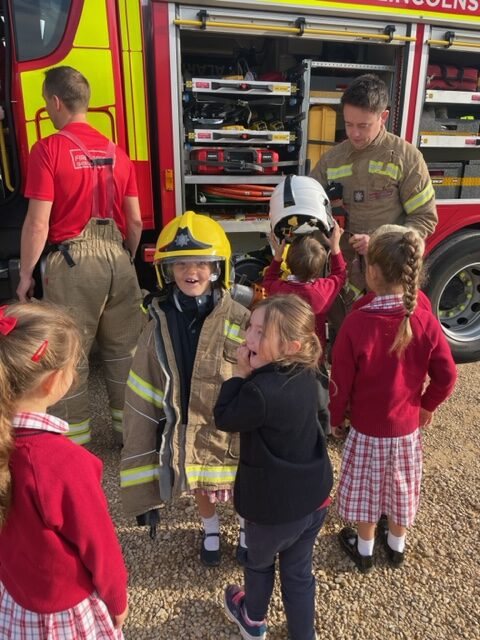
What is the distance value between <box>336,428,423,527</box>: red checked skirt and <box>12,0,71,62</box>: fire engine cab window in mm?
2597

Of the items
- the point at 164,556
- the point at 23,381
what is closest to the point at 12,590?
the point at 23,381

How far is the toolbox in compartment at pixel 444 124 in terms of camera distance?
360cm

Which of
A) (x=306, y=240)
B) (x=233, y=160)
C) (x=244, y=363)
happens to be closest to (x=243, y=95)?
(x=233, y=160)

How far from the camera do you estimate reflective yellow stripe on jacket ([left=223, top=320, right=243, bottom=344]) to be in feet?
6.18

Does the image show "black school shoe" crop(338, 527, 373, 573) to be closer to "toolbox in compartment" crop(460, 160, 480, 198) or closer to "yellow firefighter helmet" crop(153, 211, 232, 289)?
"yellow firefighter helmet" crop(153, 211, 232, 289)

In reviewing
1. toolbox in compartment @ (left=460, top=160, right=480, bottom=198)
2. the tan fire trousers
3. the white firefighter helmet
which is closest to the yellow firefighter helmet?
the white firefighter helmet

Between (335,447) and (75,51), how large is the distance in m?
2.67

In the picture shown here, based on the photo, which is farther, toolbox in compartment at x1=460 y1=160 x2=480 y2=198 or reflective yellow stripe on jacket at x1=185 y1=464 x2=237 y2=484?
toolbox in compartment at x1=460 y1=160 x2=480 y2=198

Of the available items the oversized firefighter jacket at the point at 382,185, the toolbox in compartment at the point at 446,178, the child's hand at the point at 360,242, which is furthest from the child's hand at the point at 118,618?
the toolbox in compartment at the point at 446,178

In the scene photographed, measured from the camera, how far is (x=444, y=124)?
363 cm

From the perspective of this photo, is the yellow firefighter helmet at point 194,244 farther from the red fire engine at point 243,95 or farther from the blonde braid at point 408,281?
the red fire engine at point 243,95

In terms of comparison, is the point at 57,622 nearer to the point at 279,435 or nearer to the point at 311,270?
the point at 279,435

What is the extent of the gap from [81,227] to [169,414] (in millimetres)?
1259

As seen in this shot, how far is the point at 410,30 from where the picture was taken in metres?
3.32
